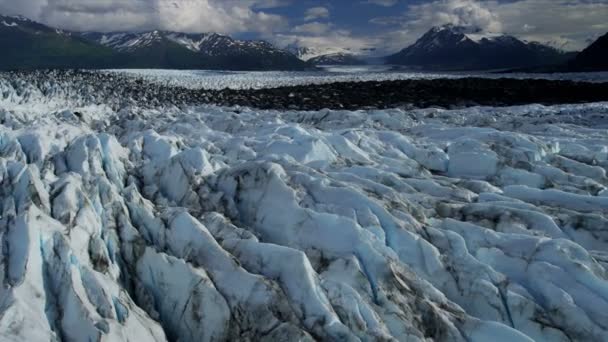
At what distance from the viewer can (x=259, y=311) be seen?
782 centimetres

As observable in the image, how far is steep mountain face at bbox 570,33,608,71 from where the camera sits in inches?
3600

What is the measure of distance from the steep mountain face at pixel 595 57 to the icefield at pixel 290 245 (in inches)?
3544

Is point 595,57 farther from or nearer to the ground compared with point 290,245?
nearer to the ground

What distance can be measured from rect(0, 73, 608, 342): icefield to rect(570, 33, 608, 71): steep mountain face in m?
90.0

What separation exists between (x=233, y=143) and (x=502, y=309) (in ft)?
30.2

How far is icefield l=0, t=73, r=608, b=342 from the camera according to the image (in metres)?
7.68

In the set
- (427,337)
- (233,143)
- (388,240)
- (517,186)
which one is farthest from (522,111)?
(427,337)

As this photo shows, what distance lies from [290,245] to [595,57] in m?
105

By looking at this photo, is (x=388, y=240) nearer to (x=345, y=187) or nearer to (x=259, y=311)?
(x=345, y=187)

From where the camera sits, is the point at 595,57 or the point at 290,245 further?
the point at 595,57

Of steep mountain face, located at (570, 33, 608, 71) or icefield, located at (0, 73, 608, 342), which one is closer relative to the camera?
icefield, located at (0, 73, 608, 342)

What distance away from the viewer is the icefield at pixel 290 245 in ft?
25.2

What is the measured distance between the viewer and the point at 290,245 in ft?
31.5

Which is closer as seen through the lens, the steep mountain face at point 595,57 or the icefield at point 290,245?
the icefield at point 290,245
